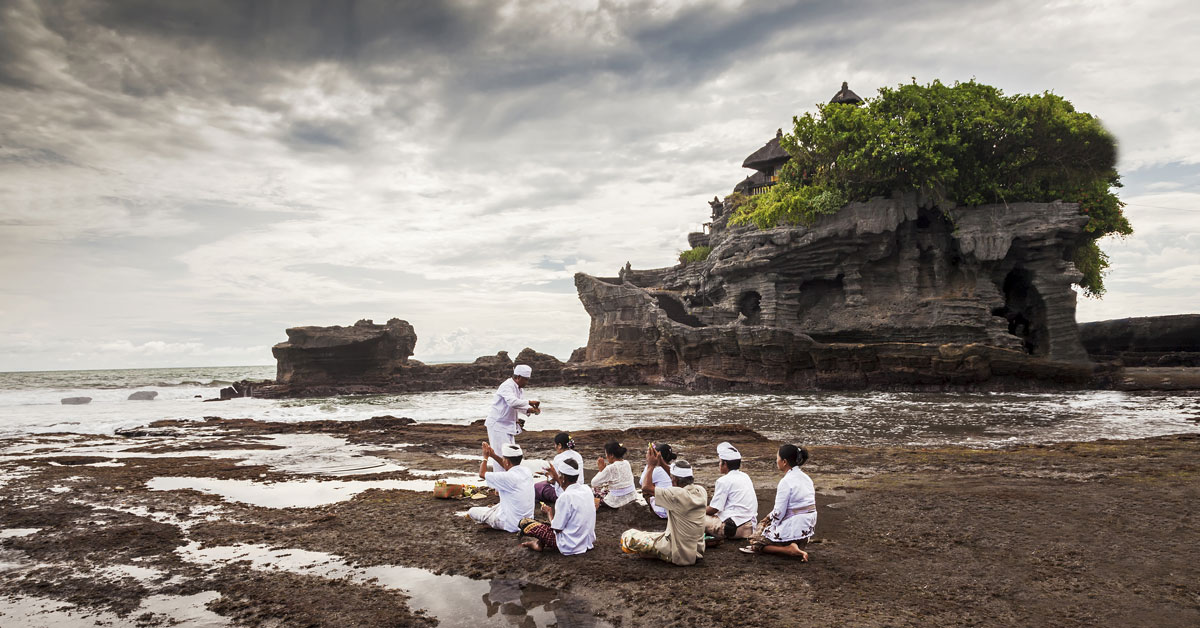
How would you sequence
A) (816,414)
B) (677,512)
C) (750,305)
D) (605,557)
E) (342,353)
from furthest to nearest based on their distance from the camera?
(342,353) < (750,305) < (816,414) < (605,557) < (677,512)

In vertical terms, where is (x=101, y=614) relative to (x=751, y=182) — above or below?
below

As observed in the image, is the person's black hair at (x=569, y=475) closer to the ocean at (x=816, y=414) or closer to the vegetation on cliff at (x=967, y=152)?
the ocean at (x=816, y=414)

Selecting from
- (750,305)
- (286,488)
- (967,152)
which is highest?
(967,152)

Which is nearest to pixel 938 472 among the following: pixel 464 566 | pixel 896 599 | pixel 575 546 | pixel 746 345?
pixel 896 599

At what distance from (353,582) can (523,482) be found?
6.40 feet

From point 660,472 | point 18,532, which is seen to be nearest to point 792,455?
point 660,472

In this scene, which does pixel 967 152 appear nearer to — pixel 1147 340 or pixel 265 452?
pixel 1147 340

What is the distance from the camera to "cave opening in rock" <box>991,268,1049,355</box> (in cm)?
3023

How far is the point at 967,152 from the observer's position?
31203 mm

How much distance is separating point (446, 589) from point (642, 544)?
72.1 inches

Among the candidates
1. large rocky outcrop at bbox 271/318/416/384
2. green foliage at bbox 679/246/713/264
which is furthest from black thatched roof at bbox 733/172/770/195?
large rocky outcrop at bbox 271/318/416/384

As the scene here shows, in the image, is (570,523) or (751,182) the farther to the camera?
(751,182)

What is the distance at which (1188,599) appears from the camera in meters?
4.66

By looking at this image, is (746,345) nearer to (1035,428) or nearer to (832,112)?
(832,112)
